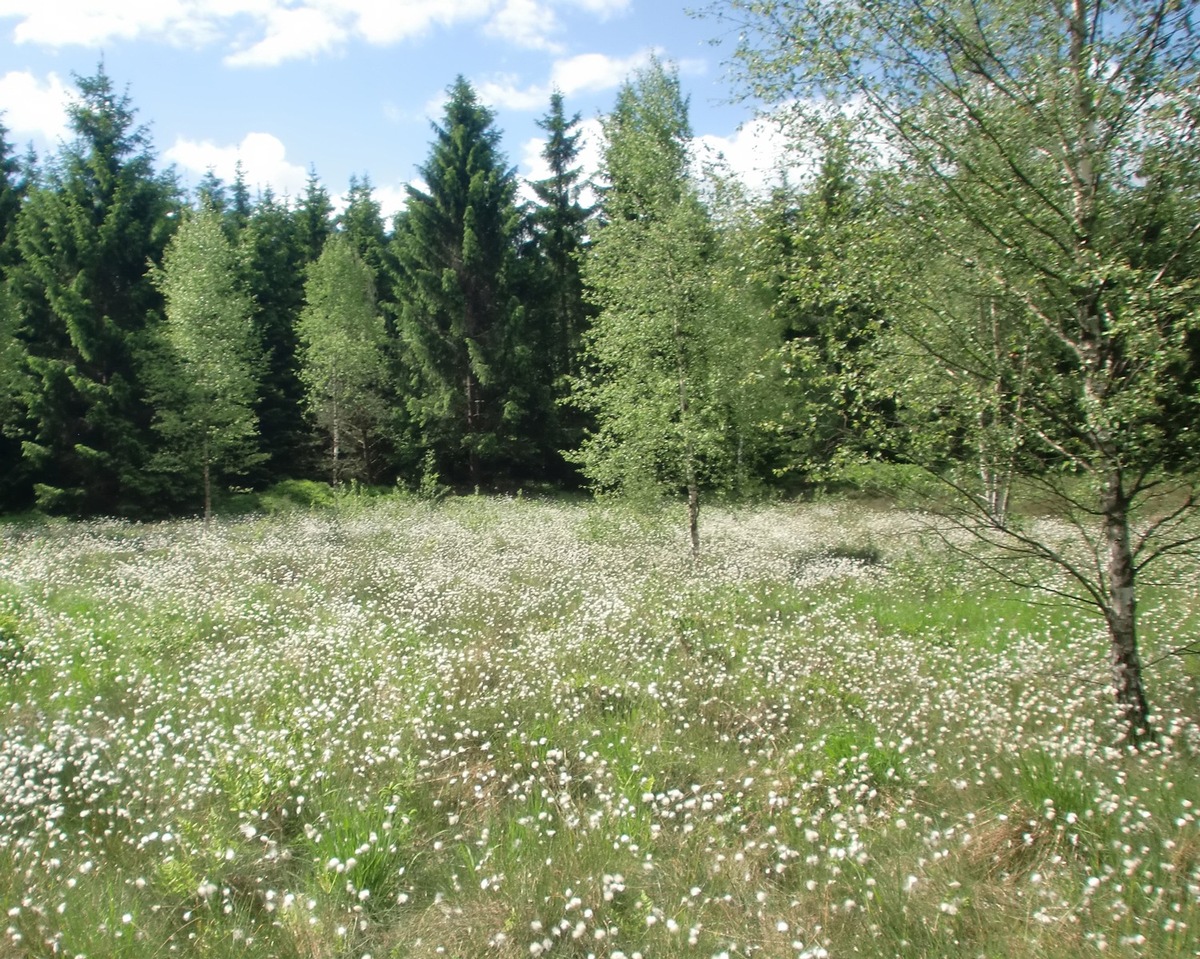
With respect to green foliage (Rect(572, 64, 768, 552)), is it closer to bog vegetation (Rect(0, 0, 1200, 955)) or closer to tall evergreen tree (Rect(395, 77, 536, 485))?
bog vegetation (Rect(0, 0, 1200, 955))

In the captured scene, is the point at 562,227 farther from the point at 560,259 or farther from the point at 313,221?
the point at 313,221

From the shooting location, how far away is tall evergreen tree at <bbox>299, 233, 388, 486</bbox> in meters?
29.1

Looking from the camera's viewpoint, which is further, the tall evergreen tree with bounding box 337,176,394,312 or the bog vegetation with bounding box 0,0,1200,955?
the tall evergreen tree with bounding box 337,176,394,312

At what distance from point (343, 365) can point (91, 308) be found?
8.48 metres

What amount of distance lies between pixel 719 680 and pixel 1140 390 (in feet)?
14.0

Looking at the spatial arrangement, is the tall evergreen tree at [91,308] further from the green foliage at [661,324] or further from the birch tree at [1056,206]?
the birch tree at [1056,206]

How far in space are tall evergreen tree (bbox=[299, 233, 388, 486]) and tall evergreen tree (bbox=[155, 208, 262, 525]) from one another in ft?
15.2

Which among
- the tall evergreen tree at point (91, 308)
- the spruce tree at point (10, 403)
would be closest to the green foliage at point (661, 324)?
the tall evergreen tree at point (91, 308)

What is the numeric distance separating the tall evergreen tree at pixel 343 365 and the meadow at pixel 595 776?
63.4 feet

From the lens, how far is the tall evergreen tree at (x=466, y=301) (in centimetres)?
2970

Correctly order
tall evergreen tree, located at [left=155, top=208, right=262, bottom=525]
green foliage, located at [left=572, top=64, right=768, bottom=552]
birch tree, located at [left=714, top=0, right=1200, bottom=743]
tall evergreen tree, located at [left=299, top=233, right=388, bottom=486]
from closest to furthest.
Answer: birch tree, located at [left=714, top=0, right=1200, bottom=743] < green foliage, located at [left=572, top=64, right=768, bottom=552] < tall evergreen tree, located at [left=155, top=208, right=262, bottom=525] < tall evergreen tree, located at [left=299, top=233, right=388, bottom=486]

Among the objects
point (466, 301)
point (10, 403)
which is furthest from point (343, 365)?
point (10, 403)

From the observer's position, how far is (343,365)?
29.1 metres

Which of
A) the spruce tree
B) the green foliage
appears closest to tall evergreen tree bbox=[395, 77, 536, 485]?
the spruce tree
